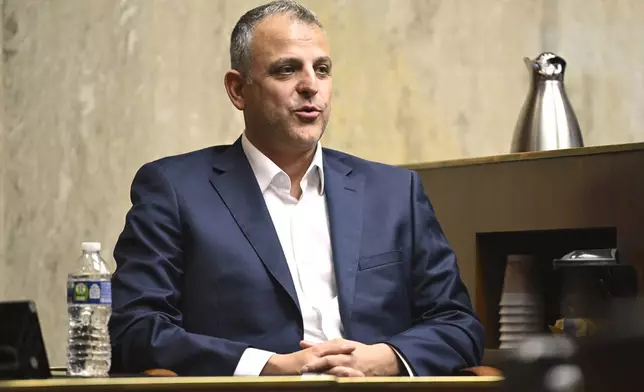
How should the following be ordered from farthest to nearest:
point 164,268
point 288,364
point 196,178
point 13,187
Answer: point 13,187 < point 196,178 < point 164,268 < point 288,364

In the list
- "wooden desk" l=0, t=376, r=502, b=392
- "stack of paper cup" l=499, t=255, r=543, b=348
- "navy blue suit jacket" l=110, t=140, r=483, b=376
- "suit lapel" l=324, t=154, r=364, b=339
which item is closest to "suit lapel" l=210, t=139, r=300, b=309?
"navy blue suit jacket" l=110, t=140, r=483, b=376

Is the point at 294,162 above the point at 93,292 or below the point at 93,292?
above

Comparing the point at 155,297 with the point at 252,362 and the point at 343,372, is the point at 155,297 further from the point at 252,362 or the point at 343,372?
the point at 343,372

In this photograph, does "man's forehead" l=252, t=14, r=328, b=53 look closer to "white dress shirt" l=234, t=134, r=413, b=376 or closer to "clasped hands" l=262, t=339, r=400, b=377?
"white dress shirt" l=234, t=134, r=413, b=376

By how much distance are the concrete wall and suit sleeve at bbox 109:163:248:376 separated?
52.7 inches

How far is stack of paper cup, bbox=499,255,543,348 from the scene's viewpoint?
11.7 ft

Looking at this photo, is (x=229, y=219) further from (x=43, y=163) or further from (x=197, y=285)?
(x=43, y=163)

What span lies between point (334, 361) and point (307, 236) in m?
0.44

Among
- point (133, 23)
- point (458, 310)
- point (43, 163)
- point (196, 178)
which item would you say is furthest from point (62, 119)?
point (458, 310)

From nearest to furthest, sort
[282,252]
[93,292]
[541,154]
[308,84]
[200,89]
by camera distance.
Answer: [93,292]
[282,252]
[308,84]
[541,154]
[200,89]

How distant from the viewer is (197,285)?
8.13ft

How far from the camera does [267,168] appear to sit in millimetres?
2637

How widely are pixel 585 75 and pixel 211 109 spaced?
4.50 feet

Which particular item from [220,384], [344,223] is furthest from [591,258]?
[220,384]
